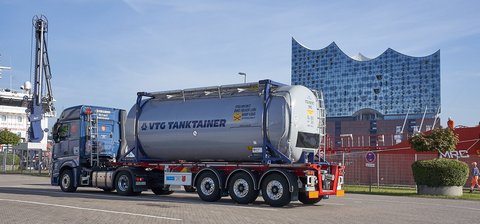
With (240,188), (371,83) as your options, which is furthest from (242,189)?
(371,83)

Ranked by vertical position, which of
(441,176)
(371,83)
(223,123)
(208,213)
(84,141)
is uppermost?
(371,83)

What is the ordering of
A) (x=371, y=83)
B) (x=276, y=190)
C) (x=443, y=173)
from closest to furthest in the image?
(x=276, y=190)
(x=443, y=173)
(x=371, y=83)

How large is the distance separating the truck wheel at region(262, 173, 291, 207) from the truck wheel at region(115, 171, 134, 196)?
19.0 feet

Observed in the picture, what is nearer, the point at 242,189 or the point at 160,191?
the point at 242,189

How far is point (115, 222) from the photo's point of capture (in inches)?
468

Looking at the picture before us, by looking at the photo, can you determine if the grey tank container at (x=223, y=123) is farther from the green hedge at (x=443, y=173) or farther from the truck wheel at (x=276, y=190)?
the green hedge at (x=443, y=173)

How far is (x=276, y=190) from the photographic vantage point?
53.3ft

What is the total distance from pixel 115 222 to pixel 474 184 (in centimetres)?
2272

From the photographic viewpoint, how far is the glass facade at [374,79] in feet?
468

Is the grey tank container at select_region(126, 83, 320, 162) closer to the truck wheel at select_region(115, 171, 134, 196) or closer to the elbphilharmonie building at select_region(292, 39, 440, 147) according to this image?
the truck wheel at select_region(115, 171, 134, 196)

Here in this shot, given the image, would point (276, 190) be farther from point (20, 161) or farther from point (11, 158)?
point (11, 158)

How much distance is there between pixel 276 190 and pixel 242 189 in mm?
1270

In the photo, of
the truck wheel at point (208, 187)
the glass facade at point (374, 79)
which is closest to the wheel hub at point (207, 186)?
the truck wheel at point (208, 187)

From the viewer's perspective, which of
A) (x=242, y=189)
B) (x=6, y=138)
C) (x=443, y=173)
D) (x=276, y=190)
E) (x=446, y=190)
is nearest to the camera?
(x=276, y=190)
